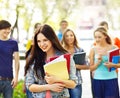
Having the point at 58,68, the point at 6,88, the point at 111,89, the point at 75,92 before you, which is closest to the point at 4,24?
the point at 6,88

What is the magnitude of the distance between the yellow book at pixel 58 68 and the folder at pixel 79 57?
241cm

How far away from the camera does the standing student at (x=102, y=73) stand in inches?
238

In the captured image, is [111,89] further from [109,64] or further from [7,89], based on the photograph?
[7,89]

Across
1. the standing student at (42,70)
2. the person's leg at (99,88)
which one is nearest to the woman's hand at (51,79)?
the standing student at (42,70)

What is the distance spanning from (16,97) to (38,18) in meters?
18.4

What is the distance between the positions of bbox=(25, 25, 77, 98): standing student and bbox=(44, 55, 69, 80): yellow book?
4 cm

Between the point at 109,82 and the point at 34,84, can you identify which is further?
the point at 109,82

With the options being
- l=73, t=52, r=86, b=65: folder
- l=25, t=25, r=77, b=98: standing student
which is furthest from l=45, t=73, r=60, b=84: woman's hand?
l=73, t=52, r=86, b=65: folder

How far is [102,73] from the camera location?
6.07 m

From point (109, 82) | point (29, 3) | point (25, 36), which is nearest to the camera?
point (109, 82)

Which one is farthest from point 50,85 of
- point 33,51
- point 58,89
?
point 33,51

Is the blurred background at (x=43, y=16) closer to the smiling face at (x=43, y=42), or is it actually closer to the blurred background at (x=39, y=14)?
the blurred background at (x=39, y=14)

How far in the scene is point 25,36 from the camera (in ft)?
86.0

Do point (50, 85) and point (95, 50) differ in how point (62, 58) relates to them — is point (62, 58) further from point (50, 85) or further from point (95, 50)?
point (95, 50)
